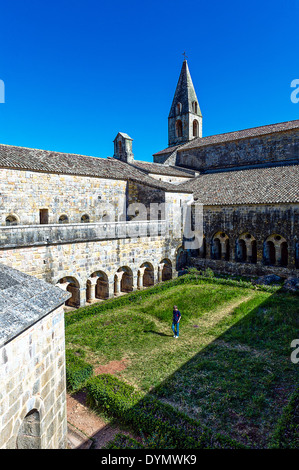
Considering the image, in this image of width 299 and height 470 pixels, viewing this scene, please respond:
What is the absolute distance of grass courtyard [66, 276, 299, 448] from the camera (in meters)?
7.10

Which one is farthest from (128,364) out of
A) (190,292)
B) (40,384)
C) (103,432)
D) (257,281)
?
(257,281)

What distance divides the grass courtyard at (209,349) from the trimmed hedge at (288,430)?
217 mm

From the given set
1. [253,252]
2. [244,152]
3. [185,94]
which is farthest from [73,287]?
[185,94]

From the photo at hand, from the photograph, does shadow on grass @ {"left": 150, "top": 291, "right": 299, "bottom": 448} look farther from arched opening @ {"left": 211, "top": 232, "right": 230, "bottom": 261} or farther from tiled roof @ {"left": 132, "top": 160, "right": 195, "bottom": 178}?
tiled roof @ {"left": 132, "top": 160, "right": 195, "bottom": 178}

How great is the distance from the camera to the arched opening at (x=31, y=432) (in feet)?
14.9

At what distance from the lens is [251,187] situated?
20.3 metres

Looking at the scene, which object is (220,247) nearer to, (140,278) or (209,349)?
(140,278)

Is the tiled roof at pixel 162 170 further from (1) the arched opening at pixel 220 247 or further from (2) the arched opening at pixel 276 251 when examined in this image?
(2) the arched opening at pixel 276 251

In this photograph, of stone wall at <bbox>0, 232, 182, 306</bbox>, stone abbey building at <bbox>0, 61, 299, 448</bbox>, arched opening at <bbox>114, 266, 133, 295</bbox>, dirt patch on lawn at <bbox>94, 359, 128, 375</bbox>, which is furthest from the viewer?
arched opening at <bbox>114, 266, 133, 295</bbox>

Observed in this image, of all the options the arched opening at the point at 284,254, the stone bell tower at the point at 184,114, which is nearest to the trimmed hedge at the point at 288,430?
the arched opening at the point at 284,254

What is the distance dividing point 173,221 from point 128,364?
11.8 metres

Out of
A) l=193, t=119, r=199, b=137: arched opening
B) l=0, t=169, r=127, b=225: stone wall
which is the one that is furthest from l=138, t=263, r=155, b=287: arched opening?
l=193, t=119, r=199, b=137: arched opening

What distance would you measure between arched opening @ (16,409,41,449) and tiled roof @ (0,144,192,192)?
13472 mm
